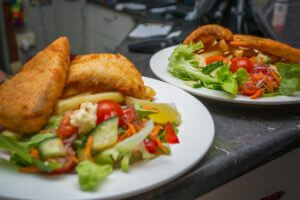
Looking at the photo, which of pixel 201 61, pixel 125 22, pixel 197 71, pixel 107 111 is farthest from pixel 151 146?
pixel 125 22

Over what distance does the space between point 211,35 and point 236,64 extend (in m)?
0.19

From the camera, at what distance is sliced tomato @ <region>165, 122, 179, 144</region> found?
2.78ft

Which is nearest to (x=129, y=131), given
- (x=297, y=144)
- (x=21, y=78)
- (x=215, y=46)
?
(x=21, y=78)

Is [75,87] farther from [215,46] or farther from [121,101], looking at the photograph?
[215,46]

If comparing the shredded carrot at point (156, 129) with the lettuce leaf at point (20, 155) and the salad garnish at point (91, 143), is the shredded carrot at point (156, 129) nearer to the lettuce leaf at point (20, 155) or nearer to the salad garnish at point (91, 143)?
the salad garnish at point (91, 143)

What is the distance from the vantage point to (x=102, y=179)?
710 millimetres

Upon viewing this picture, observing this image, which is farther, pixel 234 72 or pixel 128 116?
pixel 234 72

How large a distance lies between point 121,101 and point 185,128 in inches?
6.9

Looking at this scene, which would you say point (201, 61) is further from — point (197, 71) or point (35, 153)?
point (35, 153)

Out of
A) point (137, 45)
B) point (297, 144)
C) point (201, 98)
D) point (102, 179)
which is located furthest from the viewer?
point (137, 45)

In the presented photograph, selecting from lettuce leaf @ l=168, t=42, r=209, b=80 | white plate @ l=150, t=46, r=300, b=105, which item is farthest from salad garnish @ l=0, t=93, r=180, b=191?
lettuce leaf @ l=168, t=42, r=209, b=80

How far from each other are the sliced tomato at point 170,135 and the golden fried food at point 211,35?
1.82 feet

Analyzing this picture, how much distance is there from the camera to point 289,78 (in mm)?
1141

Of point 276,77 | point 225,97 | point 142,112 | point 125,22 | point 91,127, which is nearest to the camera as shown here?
point 91,127
